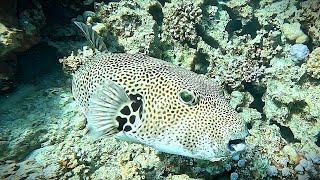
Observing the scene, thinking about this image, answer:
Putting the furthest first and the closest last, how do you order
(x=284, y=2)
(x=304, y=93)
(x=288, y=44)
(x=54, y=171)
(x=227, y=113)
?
(x=284, y=2), (x=288, y=44), (x=304, y=93), (x=54, y=171), (x=227, y=113)

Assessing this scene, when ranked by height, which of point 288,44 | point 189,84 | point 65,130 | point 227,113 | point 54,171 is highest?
point 288,44

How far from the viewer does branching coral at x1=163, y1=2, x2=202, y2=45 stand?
4.56m

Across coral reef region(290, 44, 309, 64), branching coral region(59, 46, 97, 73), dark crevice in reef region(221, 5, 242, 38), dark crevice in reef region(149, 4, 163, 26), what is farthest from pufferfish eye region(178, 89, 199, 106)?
dark crevice in reef region(221, 5, 242, 38)

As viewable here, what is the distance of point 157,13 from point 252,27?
1.81 meters

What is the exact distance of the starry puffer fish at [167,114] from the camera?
220cm

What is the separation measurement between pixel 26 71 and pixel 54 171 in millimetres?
2036

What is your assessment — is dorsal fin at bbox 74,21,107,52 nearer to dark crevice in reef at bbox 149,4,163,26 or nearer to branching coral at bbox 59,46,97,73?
branching coral at bbox 59,46,97,73

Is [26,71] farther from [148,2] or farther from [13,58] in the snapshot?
[148,2]

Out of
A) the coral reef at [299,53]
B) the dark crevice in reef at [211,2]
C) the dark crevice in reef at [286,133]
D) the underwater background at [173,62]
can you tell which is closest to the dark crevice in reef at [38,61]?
the underwater background at [173,62]

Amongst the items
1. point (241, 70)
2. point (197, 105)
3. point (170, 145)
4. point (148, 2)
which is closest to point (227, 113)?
point (197, 105)

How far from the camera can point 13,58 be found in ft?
13.3

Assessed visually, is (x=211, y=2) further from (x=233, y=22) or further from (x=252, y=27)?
(x=252, y=27)

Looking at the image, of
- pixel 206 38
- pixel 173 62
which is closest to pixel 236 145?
pixel 173 62

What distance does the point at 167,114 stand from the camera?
231 cm
